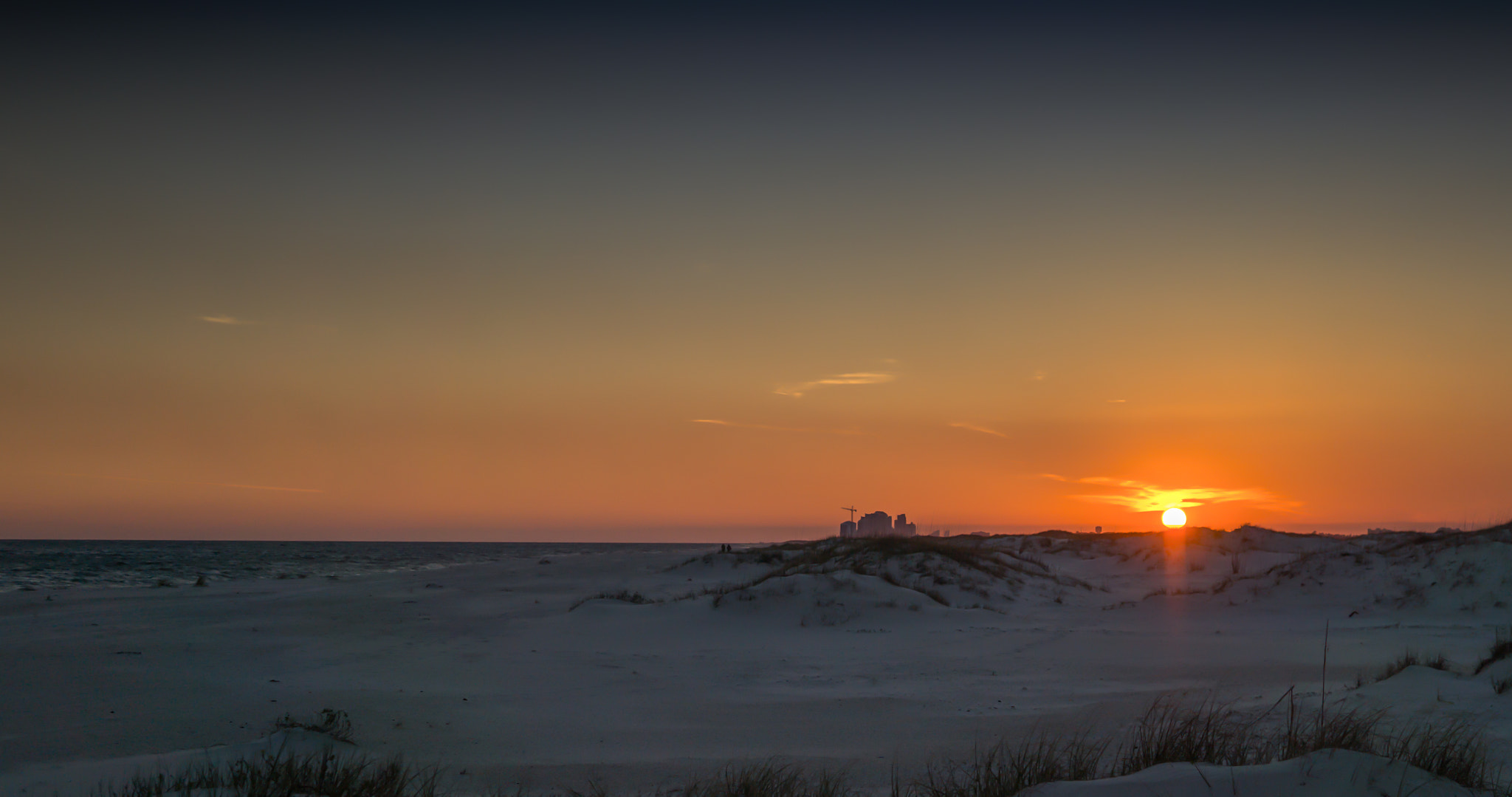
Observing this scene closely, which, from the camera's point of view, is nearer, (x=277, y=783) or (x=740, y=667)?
(x=277, y=783)

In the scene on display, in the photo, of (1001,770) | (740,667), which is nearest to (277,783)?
(1001,770)

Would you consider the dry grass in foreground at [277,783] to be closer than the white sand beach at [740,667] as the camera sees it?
Yes

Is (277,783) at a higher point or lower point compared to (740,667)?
higher

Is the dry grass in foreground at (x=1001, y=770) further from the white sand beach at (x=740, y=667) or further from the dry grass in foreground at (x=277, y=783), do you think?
the white sand beach at (x=740, y=667)

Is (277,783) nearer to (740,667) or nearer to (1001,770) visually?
(1001,770)

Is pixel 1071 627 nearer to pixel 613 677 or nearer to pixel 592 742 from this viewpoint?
pixel 613 677

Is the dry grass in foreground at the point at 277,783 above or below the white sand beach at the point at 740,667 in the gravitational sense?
above

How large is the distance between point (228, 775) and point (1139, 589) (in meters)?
30.1

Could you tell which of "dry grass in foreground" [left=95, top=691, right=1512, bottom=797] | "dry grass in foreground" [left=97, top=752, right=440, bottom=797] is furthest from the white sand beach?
"dry grass in foreground" [left=97, top=752, right=440, bottom=797]

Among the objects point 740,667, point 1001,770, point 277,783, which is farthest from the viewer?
point 740,667

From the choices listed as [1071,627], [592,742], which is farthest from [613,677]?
[1071,627]

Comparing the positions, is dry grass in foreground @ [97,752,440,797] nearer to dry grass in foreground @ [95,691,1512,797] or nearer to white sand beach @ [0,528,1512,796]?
dry grass in foreground @ [95,691,1512,797]

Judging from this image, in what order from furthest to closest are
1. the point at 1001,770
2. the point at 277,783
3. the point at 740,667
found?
the point at 740,667 → the point at 1001,770 → the point at 277,783

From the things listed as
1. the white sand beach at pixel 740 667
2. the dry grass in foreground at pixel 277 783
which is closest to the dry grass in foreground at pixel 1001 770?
the dry grass in foreground at pixel 277 783
